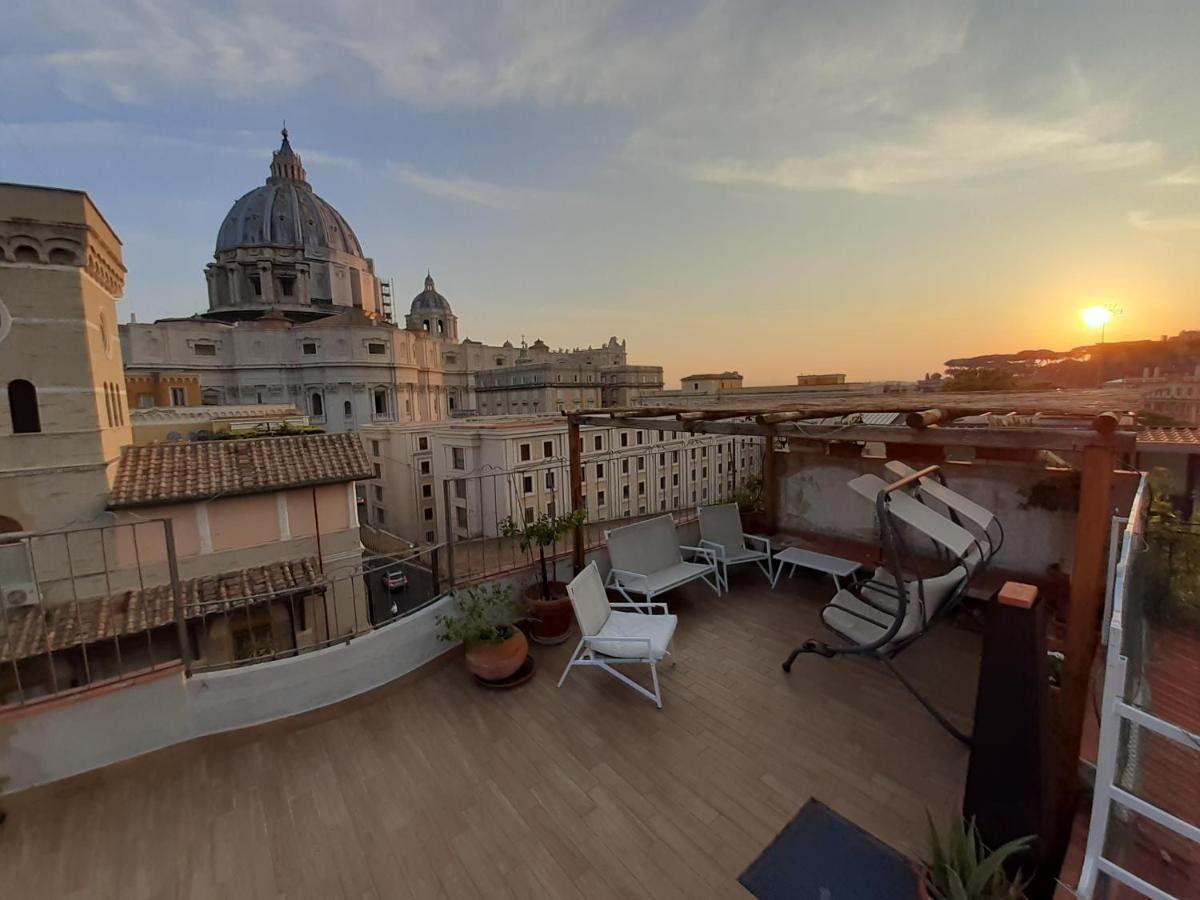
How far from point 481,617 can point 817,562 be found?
11.1 feet

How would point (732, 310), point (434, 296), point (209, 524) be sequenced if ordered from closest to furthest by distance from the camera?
point (209, 524)
point (732, 310)
point (434, 296)

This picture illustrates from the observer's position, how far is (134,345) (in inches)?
1207

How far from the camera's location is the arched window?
22.3 feet

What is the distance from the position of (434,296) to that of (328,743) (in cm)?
6173

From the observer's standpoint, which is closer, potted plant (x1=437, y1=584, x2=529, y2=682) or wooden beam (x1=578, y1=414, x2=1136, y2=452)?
wooden beam (x1=578, y1=414, x2=1136, y2=452)

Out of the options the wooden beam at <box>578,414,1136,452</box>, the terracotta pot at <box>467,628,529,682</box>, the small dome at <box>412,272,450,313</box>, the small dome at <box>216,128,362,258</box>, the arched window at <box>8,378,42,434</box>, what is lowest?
the terracotta pot at <box>467,628,529,682</box>

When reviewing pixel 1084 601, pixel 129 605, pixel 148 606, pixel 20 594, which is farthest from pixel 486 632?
pixel 20 594

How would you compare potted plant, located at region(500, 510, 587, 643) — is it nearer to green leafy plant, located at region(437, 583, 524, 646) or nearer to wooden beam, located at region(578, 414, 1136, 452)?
green leafy plant, located at region(437, 583, 524, 646)

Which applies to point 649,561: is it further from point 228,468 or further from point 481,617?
point 228,468

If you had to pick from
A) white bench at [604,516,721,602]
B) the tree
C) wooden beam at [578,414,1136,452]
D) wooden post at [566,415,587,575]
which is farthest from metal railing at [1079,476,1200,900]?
the tree

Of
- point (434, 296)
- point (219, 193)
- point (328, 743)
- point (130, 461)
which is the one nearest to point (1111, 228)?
point (328, 743)

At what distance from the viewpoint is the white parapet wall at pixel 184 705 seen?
102 inches

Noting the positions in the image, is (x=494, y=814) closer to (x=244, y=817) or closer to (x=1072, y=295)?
(x=244, y=817)

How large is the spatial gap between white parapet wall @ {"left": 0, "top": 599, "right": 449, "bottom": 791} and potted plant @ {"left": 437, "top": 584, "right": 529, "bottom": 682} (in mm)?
268
